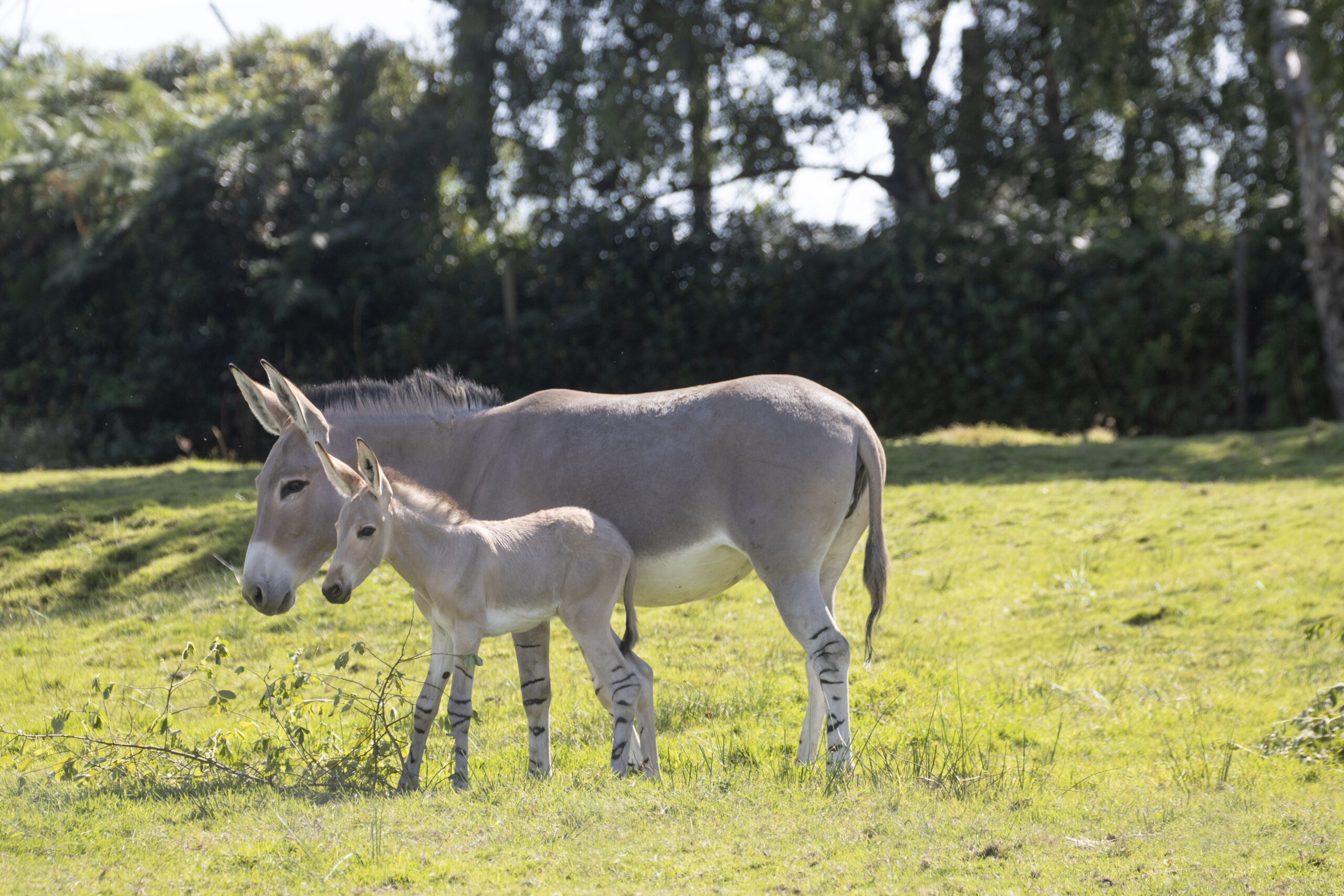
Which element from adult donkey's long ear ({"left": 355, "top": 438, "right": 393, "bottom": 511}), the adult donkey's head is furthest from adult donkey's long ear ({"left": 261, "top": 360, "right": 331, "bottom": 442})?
adult donkey's long ear ({"left": 355, "top": 438, "right": 393, "bottom": 511})

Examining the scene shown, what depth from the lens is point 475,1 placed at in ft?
66.5

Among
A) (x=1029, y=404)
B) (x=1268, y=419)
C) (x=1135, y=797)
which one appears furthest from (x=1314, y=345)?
(x=1135, y=797)

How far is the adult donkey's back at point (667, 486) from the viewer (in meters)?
6.03

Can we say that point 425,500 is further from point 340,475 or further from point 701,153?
point 701,153

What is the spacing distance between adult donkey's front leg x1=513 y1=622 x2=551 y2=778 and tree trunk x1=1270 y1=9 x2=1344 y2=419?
49.6 feet

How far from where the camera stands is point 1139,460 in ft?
49.2

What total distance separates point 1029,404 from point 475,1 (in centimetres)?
1178

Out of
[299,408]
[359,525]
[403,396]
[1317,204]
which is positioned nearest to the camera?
[359,525]

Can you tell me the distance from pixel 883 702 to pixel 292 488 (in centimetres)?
410

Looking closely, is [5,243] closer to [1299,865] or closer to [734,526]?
[734,526]

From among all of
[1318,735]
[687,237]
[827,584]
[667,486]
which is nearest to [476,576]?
[667,486]

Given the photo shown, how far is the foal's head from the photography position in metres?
5.21

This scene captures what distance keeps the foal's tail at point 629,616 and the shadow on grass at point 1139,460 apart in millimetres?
8421

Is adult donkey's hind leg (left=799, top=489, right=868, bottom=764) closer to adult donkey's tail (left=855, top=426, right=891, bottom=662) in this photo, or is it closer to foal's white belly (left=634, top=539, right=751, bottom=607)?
adult donkey's tail (left=855, top=426, right=891, bottom=662)
